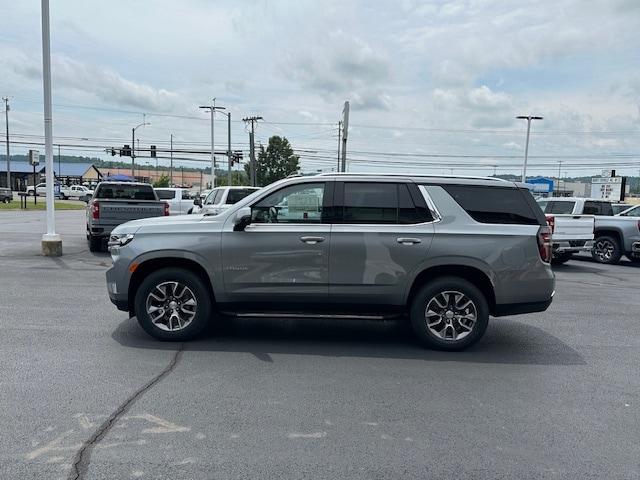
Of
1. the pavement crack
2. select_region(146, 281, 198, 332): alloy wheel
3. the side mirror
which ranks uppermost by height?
the side mirror

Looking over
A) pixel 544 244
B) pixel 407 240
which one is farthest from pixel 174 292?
pixel 544 244

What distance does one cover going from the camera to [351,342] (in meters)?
6.33

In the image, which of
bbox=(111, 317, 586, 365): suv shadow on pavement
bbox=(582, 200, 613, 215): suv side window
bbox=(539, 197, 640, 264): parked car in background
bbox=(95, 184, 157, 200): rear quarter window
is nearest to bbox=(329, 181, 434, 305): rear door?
bbox=(111, 317, 586, 365): suv shadow on pavement

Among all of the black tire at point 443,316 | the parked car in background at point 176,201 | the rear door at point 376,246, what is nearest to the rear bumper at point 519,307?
the black tire at point 443,316

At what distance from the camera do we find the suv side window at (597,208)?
51.4 feet

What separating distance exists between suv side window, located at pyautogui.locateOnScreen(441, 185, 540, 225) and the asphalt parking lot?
1.51m

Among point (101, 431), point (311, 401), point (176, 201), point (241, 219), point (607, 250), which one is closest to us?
point (101, 431)

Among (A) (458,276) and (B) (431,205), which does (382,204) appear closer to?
(B) (431,205)

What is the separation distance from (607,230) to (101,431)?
49.9 ft

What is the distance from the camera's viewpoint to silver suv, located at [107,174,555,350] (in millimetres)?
5883

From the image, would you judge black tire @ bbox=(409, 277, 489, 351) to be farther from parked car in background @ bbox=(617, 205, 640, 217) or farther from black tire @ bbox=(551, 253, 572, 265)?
parked car in background @ bbox=(617, 205, 640, 217)

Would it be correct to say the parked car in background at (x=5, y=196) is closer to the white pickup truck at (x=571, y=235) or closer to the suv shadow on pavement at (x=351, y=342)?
the white pickup truck at (x=571, y=235)

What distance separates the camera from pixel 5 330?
6.43 meters

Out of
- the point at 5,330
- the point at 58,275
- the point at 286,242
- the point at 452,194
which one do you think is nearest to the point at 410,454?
the point at 286,242
